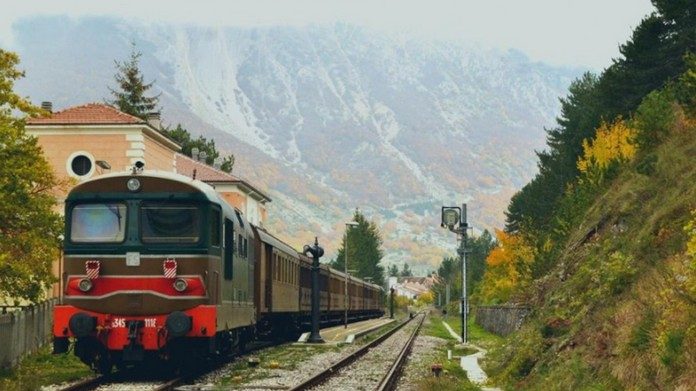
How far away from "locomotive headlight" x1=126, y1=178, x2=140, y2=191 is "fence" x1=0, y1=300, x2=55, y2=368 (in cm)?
479

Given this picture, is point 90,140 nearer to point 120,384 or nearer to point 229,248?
point 229,248

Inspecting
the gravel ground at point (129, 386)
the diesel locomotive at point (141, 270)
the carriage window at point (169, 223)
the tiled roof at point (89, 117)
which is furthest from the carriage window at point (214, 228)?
the tiled roof at point (89, 117)

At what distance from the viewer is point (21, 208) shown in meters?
25.0

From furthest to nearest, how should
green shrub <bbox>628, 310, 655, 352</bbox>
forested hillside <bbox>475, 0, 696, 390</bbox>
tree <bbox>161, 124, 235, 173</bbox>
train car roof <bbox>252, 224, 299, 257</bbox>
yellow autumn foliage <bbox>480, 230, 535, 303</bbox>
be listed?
1. tree <bbox>161, 124, 235, 173</bbox>
2. yellow autumn foliage <bbox>480, 230, 535, 303</bbox>
3. train car roof <bbox>252, 224, 299, 257</bbox>
4. green shrub <bbox>628, 310, 655, 352</bbox>
5. forested hillside <bbox>475, 0, 696, 390</bbox>

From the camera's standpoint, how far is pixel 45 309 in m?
28.2

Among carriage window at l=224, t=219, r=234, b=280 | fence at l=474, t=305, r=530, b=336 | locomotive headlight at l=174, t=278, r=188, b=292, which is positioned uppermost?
carriage window at l=224, t=219, r=234, b=280

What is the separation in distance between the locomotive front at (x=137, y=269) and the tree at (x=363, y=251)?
139 metres

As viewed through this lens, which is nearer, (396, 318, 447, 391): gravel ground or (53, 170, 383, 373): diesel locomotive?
(53, 170, 383, 373): diesel locomotive

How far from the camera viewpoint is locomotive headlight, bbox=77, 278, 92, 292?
1733cm

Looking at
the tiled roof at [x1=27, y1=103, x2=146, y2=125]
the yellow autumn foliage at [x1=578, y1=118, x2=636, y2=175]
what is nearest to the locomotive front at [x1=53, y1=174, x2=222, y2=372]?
the yellow autumn foliage at [x1=578, y1=118, x2=636, y2=175]

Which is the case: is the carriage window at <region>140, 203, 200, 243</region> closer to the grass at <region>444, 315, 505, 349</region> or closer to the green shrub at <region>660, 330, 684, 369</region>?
the green shrub at <region>660, 330, 684, 369</region>

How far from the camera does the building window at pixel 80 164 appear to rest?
5056 centimetres

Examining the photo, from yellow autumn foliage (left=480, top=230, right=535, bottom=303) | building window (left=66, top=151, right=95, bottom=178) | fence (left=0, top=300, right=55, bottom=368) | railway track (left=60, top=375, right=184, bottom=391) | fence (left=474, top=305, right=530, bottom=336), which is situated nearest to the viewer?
railway track (left=60, top=375, right=184, bottom=391)

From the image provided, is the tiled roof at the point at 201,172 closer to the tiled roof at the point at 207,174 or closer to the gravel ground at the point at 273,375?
the tiled roof at the point at 207,174
